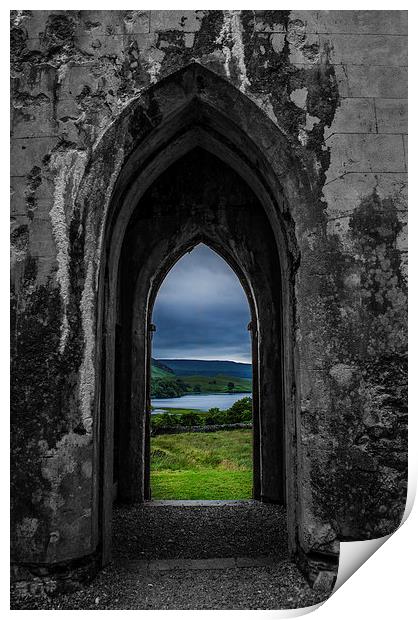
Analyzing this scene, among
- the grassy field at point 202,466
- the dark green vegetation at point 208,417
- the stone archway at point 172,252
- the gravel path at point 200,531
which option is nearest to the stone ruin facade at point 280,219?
the gravel path at point 200,531

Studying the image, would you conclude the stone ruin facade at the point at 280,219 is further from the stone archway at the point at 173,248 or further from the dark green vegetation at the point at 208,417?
the dark green vegetation at the point at 208,417

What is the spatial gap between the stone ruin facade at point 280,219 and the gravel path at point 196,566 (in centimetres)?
18

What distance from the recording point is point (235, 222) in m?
6.45

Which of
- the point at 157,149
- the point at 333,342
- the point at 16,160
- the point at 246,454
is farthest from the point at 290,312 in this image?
the point at 246,454

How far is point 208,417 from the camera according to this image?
16984 millimetres

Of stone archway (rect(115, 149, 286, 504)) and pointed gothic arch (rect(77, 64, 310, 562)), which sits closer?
pointed gothic arch (rect(77, 64, 310, 562))

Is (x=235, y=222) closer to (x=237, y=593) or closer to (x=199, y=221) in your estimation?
(x=199, y=221)

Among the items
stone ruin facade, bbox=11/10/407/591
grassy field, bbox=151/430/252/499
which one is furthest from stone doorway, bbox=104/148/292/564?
stone ruin facade, bbox=11/10/407/591

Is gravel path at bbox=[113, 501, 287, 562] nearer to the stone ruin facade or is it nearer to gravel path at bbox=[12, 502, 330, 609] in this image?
gravel path at bbox=[12, 502, 330, 609]

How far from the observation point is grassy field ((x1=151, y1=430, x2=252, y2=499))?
7.63 metres

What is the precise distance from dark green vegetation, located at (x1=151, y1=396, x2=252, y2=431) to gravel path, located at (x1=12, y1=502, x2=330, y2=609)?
944 centimetres

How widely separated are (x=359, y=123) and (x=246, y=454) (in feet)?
29.7

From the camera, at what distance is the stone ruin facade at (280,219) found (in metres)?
3.56

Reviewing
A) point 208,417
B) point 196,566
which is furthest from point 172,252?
point 208,417
